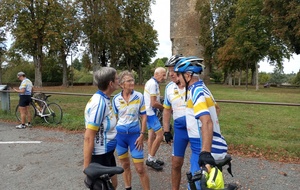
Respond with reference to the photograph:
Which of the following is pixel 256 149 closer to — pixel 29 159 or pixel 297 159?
pixel 297 159

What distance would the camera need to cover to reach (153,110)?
5234mm

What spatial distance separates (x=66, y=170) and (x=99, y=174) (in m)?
3.28

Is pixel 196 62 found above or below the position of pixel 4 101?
above

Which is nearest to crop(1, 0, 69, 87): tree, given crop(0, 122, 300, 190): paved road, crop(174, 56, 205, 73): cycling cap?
crop(0, 122, 300, 190): paved road

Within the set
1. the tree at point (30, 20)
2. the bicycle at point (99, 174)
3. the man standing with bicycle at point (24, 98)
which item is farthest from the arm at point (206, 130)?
the tree at point (30, 20)

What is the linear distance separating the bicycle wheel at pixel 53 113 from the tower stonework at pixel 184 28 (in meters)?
39.5

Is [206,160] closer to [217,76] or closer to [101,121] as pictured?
[101,121]

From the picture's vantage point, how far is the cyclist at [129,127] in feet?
13.3

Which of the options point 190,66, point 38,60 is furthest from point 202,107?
point 38,60

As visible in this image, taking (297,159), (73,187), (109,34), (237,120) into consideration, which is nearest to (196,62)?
(73,187)

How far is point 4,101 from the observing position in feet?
37.4

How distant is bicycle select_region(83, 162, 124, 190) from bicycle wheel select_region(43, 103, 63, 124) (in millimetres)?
7658

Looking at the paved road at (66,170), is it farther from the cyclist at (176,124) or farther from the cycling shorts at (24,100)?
the cycling shorts at (24,100)

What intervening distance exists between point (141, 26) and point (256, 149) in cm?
3423
